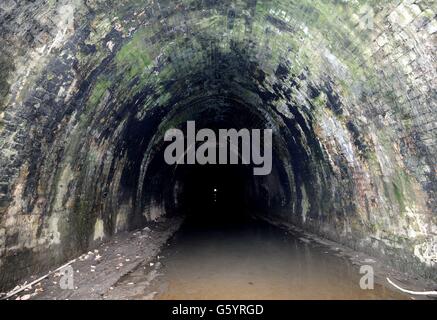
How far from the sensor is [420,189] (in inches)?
243

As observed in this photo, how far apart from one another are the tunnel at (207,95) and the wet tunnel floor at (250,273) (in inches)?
47.5

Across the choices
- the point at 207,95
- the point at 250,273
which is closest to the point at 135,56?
the point at 207,95

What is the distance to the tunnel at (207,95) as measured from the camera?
5.06 meters

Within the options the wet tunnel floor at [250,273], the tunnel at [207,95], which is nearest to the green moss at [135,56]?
the tunnel at [207,95]

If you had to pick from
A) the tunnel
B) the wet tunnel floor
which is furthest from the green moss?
the wet tunnel floor

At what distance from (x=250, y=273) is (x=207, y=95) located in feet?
19.2

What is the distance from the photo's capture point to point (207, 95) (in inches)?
431

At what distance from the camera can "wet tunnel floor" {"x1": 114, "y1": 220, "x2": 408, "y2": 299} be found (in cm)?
559

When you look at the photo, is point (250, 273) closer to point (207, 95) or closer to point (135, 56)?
point (135, 56)

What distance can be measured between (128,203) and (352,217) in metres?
6.48

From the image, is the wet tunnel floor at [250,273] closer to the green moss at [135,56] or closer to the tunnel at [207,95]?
the tunnel at [207,95]

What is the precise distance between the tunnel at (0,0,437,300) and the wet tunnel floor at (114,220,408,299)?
121 centimetres
